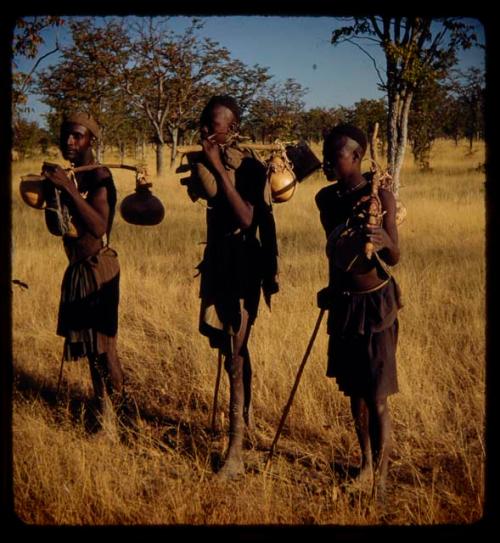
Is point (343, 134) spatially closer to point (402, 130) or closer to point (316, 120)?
point (402, 130)

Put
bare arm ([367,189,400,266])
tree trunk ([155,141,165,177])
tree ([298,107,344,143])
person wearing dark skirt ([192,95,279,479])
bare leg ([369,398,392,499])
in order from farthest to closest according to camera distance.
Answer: tree ([298,107,344,143])
tree trunk ([155,141,165,177])
person wearing dark skirt ([192,95,279,479])
bare leg ([369,398,392,499])
bare arm ([367,189,400,266])

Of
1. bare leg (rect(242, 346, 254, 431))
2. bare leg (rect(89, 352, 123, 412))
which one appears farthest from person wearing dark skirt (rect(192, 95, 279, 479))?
bare leg (rect(89, 352, 123, 412))

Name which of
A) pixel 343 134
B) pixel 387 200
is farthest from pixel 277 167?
pixel 387 200

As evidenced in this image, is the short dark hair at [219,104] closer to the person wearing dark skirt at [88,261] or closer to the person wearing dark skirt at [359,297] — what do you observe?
the person wearing dark skirt at [359,297]

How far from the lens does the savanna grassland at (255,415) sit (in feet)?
9.47

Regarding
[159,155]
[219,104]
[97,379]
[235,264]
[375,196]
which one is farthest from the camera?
[159,155]

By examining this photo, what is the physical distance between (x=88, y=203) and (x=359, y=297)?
1.73 metres

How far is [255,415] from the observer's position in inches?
158

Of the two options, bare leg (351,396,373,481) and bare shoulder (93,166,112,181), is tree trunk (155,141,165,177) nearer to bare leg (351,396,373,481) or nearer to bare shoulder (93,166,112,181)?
bare shoulder (93,166,112,181)

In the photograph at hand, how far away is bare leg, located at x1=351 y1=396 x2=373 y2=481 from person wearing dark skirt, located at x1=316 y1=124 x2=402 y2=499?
0.17 feet

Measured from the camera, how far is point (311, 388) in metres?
4.14

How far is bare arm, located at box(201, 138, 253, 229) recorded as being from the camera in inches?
117

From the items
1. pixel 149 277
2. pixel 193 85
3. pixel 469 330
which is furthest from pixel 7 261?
pixel 193 85

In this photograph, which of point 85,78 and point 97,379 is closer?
point 97,379
